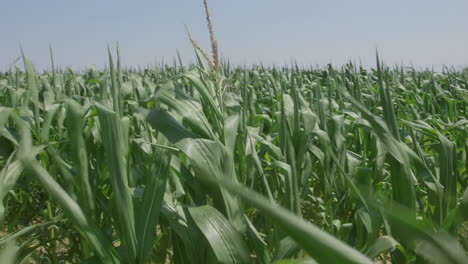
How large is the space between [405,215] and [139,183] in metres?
1.27

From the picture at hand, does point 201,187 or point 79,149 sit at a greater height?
point 79,149

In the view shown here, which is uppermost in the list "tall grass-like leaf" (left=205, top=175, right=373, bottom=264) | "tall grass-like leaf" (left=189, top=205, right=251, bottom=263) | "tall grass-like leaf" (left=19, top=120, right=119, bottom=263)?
"tall grass-like leaf" (left=205, top=175, right=373, bottom=264)

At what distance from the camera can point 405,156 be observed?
123 cm

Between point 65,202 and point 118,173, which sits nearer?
point 65,202

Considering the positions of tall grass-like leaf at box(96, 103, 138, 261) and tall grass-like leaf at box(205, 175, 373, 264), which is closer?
tall grass-like leaf at box(205, 175, 373, 264)

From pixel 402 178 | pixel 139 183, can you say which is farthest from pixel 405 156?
pixel 139 183

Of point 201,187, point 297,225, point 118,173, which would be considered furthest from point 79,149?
point 297,225

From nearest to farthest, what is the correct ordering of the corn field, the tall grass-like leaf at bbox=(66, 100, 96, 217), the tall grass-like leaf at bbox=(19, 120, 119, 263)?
the tall grass-like leaf at bbox=(19, 120, 119, 263)
the corn field
the tall grass-like leaf at bbox=(66, 100, 96, 217)

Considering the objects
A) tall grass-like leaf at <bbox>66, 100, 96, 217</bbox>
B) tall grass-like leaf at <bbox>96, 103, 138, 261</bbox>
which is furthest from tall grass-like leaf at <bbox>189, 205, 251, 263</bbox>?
tall grass-like leaf at <bbox>66, 100, 96, 217</bbox>

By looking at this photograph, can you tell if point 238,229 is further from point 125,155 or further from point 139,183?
point 139,183

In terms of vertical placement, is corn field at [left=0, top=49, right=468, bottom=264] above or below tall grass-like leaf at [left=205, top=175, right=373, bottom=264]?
below

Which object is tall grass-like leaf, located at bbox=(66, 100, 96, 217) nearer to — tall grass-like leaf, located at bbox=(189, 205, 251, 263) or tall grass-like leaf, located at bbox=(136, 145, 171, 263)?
tall grass-like leaf, located at bbox=(136, 145, 171, 263)

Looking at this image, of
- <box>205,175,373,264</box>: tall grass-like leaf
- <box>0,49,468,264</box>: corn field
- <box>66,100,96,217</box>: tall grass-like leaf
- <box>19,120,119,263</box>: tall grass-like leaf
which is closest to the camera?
<box>205,175,373,264</box>: tall grass-like leaf

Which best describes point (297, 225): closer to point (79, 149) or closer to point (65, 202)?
point (65, 202)
